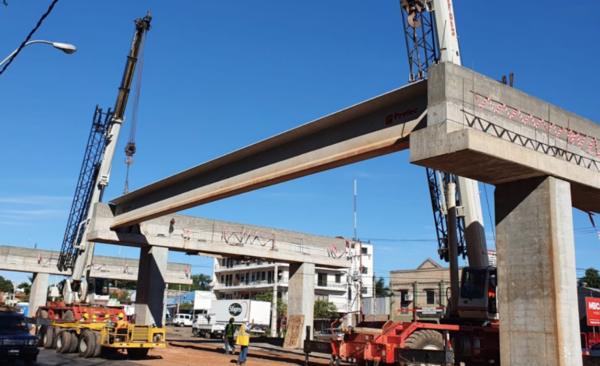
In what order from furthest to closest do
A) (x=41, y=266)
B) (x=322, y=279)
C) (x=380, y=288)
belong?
(x=380, y=288) < (x=322, y=279) < (x=41, y=266)

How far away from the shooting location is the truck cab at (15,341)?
679 inches

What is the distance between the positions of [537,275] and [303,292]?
23.1 m

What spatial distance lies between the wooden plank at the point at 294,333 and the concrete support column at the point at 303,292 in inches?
17.1

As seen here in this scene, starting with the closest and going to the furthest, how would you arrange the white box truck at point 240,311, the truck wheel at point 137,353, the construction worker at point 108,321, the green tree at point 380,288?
1. the construction worker at point 108,321
2. the truck wheel at point 137,353
3. the white box truck at point 240,311
4. the green tree at point 380,288

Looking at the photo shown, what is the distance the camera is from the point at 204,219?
111 feet

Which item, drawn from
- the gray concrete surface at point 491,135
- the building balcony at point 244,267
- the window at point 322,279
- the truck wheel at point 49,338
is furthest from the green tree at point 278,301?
the gray concrete surface at point 491,135

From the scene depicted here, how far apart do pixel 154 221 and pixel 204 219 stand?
311 centimetres

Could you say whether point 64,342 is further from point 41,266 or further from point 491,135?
point 41,266

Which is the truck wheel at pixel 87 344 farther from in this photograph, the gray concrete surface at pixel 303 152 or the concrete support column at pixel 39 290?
the concrete support column at pixel 39 290

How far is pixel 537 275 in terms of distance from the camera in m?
13.7

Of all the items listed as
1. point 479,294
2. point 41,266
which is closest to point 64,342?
point 479,294

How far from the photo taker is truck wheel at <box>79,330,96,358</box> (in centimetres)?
2134

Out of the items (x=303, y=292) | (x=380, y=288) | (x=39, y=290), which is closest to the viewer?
(x=303, y=292)

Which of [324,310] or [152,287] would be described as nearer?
[152,287]
